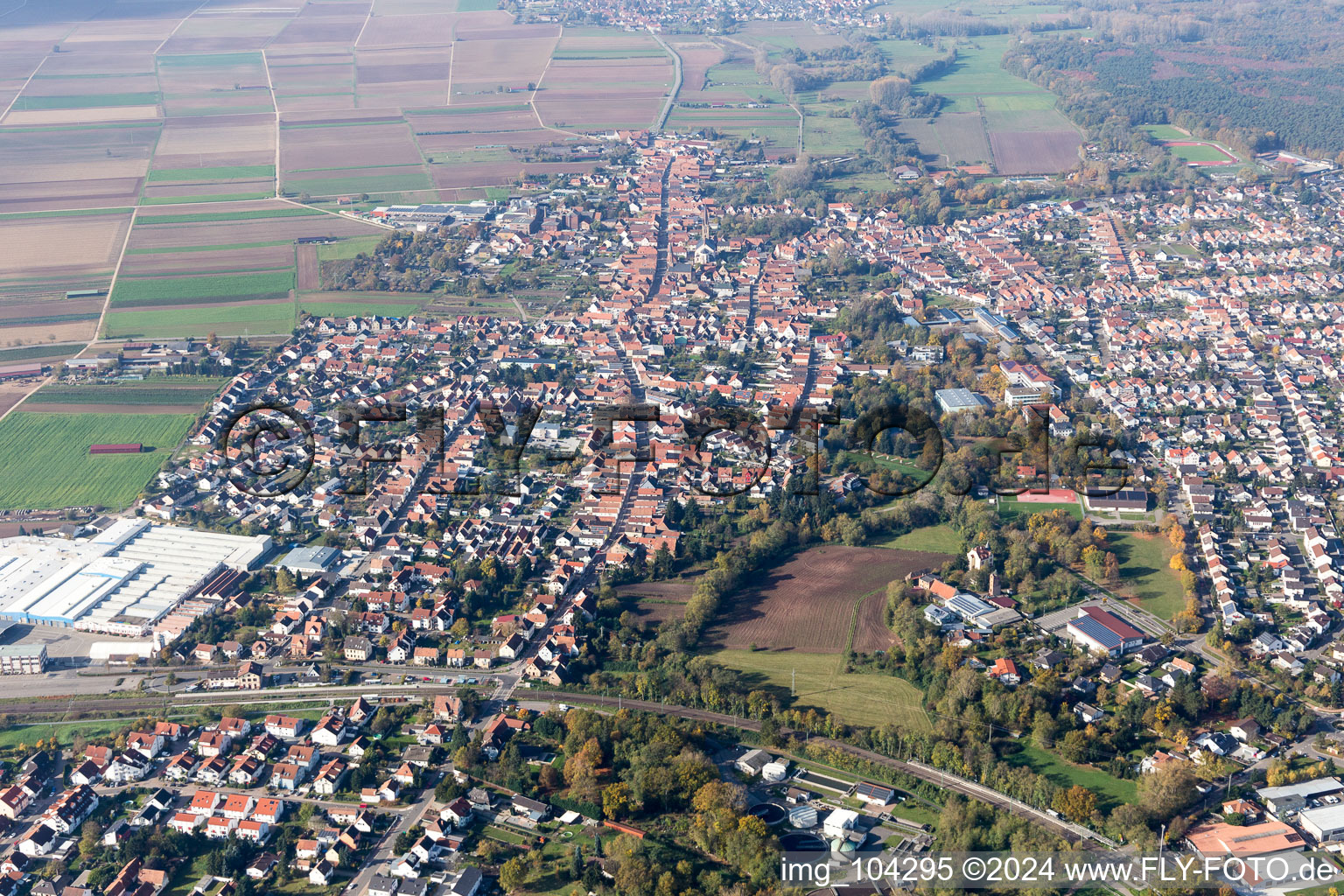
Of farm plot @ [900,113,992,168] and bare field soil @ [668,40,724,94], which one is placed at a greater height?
bare field soil @ [668,40,724,94]

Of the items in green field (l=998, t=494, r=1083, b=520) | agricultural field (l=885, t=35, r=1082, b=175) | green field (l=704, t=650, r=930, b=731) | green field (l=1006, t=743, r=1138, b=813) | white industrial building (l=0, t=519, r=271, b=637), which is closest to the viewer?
green field (l=1006, t=743, r=1138, b=813)

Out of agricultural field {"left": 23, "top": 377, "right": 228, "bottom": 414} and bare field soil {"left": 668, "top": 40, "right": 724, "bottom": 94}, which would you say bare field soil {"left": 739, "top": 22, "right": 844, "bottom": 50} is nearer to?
bare field soil {"left": 668, "top": 40, "right": 724, "bottom": 94}

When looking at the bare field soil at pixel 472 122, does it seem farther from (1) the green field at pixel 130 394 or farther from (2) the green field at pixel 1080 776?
(2) the green field at pixel 1080 776

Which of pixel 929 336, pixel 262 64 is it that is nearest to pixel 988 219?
pixel 929 336

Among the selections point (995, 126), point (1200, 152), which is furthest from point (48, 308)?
point (1200, 152)

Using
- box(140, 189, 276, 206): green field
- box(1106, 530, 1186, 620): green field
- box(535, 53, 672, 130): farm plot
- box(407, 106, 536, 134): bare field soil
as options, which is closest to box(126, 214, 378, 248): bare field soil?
box(140, 189, 276, 206): green field

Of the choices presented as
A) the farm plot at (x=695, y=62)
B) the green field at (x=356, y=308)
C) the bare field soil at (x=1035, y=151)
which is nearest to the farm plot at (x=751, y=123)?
the farm plot at (x=695, y=62)

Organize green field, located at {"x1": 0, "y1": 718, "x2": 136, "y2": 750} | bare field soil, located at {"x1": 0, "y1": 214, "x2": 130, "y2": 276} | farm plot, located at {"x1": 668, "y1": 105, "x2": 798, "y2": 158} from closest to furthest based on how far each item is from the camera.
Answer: green field, located at {"x1": 0, "y1": 718, "x2": 136, "y2": 750} → bare field soil, located at {"x1": 0, "y1": 214, "x2": 130, "y2": 276} → farm plot, located at {"x1": 668, "y1": 105, "x2": 798, "y2": 158}
